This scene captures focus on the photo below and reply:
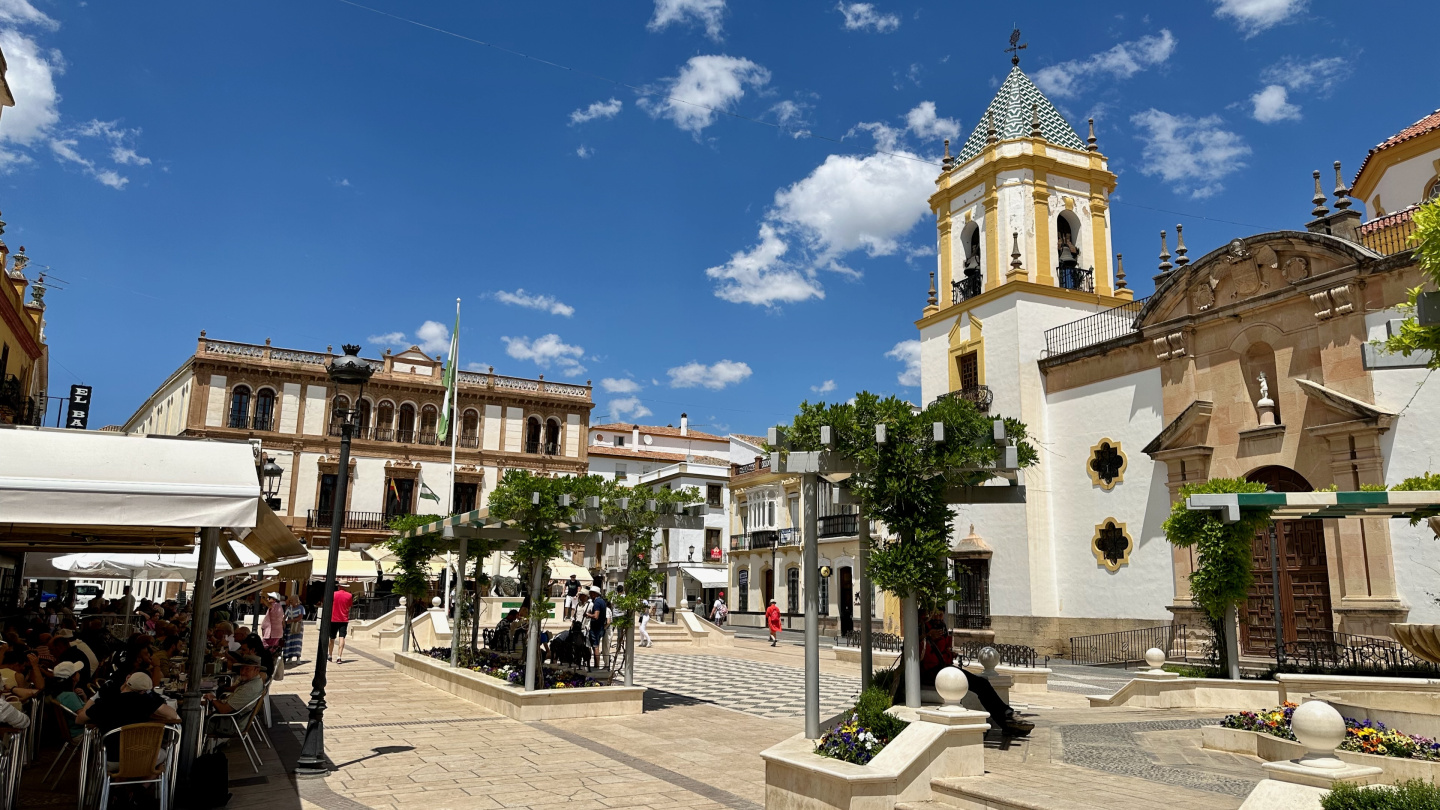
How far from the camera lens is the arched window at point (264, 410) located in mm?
40938

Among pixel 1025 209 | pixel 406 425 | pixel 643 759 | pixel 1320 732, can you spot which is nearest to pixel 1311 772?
pixel 1320 732

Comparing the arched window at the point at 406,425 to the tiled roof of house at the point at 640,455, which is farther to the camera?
the tiled roof of house at the point at 640,455

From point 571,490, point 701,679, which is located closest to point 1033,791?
point 571,490

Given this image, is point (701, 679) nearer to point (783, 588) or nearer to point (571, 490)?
point (571, 490)

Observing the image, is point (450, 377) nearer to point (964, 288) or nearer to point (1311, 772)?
point (964, 288)

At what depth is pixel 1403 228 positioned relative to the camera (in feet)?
58.7

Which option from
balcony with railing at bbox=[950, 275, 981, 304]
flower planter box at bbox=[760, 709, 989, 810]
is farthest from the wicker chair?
balcony with railing at bbox=[950, 275, 981, 304]

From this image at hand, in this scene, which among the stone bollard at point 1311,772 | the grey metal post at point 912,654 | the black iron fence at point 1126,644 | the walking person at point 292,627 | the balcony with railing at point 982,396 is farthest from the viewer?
the balcony with railing at point 982,396

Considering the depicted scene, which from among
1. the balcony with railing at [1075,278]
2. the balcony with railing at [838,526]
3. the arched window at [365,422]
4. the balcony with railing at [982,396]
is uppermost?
the balcony with railing at [1075,278]

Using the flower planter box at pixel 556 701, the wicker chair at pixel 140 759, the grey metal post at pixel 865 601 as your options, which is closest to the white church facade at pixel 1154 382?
the grey metal post at pixel 865 601

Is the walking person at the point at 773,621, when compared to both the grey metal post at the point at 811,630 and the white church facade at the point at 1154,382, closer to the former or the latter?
the white church facade at the point at 1154,382

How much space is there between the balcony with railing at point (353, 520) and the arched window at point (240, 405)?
4877 millimetres

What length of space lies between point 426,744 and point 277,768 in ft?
Result: 5.76

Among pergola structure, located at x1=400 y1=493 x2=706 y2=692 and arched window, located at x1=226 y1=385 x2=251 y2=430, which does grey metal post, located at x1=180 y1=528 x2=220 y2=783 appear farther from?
arched window, located at x1=226 y1=385 x2=251 y2=430
